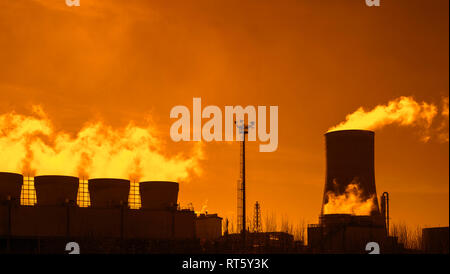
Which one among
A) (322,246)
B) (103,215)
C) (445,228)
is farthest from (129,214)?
(445,228)

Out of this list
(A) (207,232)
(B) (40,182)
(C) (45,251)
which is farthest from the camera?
(A) (207,232)

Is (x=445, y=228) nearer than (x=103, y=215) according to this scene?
No

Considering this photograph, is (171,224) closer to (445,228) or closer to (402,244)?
(402,244)

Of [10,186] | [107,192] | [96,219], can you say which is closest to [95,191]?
[107,192]

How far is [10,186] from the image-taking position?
40812 mm

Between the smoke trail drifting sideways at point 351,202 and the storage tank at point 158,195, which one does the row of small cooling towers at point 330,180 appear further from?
the storage tank at point 158,195

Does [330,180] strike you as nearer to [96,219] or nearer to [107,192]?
[107,192]

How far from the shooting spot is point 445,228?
4638cm

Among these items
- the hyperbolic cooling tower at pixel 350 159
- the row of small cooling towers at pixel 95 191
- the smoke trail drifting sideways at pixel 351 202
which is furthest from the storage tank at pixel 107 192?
the hyperbolic cooling tower at pixel 350 159

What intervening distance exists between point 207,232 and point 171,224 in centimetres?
1201

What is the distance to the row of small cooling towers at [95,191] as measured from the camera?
4116cm

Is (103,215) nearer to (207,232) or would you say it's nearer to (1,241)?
(1,241)
